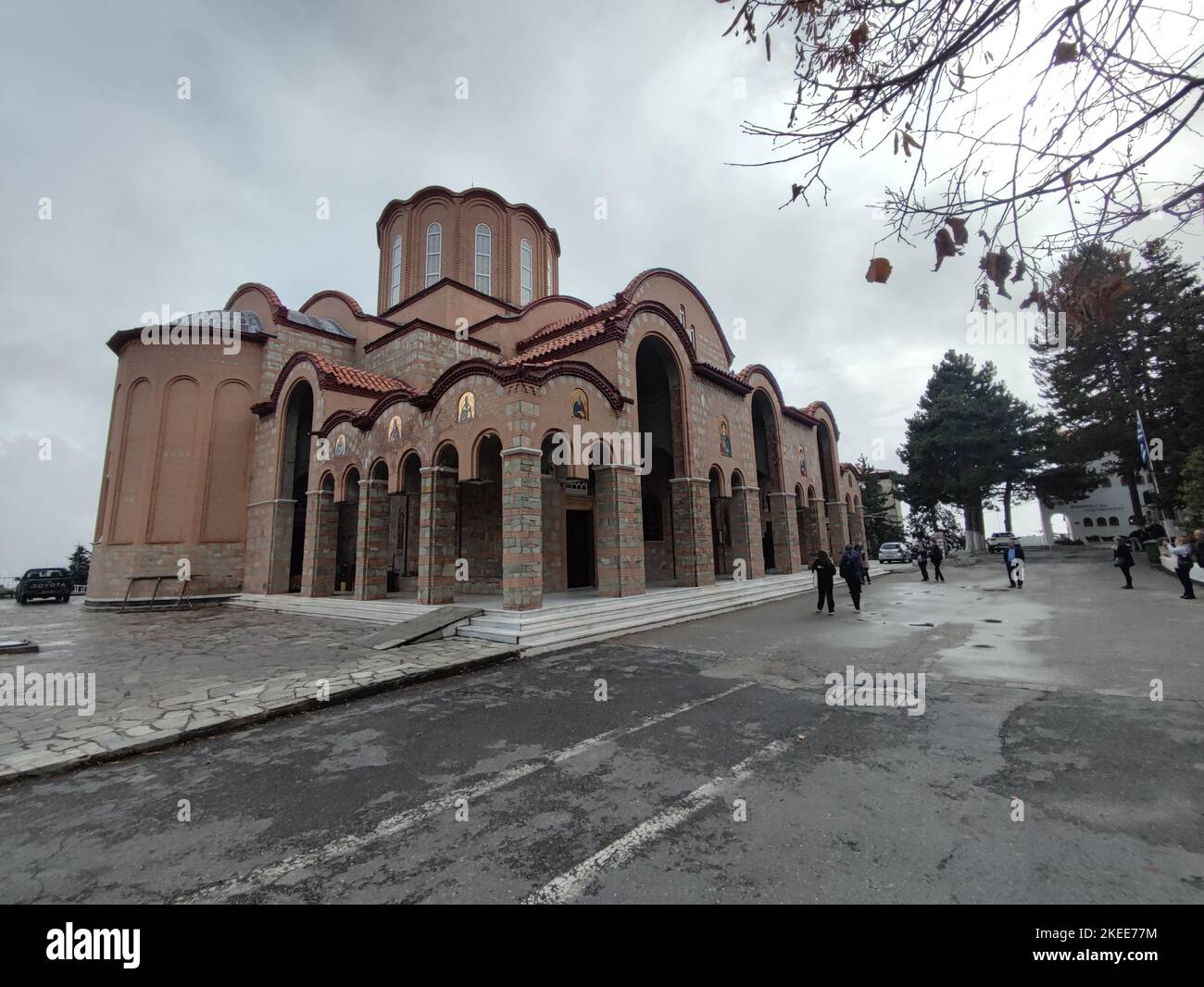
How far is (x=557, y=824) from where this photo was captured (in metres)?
2.99

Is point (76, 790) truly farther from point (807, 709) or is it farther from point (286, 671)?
point (807, 709)

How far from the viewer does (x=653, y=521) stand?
17.9 metres

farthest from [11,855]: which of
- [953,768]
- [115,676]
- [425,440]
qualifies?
[425,440]

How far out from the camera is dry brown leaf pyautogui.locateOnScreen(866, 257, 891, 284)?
2797 millimetres

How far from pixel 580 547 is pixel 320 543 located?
782 centimetres

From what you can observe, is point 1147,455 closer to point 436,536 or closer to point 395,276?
point 436,536

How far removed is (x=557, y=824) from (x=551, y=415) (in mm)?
8266

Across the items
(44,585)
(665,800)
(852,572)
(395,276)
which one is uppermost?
(395,276)

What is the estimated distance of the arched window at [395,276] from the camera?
2022 centimetres

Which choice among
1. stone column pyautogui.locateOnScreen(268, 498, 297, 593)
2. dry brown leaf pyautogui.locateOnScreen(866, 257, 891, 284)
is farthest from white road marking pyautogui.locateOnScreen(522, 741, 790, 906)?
stone column pyautogui.locateOnScreen(268, 498, 297, 593)

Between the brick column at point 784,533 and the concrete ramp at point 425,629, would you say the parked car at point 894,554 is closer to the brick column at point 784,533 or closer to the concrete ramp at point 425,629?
the brick column at point 784,533

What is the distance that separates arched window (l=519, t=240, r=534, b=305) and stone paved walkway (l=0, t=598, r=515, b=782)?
48.5ft

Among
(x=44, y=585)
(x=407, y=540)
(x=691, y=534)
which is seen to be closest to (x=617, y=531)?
(x=691, y=534)

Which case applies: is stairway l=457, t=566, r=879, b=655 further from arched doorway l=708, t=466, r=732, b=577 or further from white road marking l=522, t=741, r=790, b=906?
arched doorway l=708, t=466, r=732, b=577
